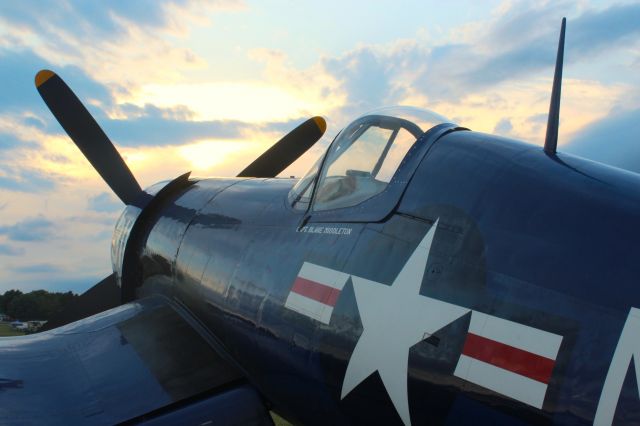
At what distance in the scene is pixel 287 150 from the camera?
35.9 feet

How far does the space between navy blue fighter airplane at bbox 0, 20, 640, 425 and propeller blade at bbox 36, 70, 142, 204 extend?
12.7ft

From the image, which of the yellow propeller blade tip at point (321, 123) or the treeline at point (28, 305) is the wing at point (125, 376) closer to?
the yellow propeller blade tip at point (321, 123)

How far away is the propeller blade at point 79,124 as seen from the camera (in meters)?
9.55

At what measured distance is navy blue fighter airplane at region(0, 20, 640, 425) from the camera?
2.77 meters

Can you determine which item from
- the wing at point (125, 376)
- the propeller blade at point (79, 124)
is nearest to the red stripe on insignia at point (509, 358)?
the wing at point (125, 376)

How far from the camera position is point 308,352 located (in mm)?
3926

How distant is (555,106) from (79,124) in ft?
25.2

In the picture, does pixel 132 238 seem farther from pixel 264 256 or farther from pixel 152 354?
pixel 264 256

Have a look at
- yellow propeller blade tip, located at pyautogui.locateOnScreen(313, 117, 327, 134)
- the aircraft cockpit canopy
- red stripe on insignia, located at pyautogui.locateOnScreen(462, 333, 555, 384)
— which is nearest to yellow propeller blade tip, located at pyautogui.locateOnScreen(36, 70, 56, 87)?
yellow propeller blade tip, located at pyautogui.locateOnScreen(313, 117, 327, 134)

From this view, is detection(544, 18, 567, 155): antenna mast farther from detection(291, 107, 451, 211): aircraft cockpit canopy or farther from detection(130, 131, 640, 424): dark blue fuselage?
detection(291, 107, 451, 211): aircraft cockpit canopy

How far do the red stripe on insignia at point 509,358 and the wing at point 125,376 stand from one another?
212 centimetres

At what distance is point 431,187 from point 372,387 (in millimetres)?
1252

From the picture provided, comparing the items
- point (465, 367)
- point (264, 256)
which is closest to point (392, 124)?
point (264, 256)

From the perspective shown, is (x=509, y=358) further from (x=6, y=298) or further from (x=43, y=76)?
(x=6, y=298)
